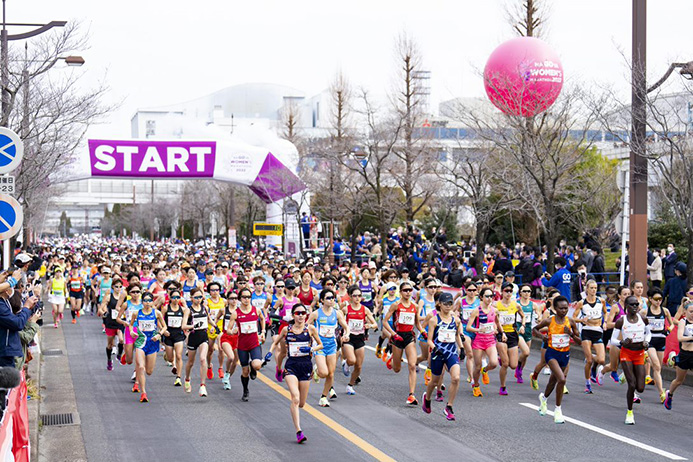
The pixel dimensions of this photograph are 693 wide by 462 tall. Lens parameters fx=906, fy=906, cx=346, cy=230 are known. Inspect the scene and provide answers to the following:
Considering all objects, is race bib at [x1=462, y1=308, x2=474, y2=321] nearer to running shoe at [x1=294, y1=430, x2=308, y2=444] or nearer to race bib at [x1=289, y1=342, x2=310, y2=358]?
race bib at [x1=289, y1=342, x2=310, y2=358]

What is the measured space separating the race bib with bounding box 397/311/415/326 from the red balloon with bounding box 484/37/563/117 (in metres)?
9.34

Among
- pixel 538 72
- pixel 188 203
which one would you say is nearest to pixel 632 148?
pixel 538 72

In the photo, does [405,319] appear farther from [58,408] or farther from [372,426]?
[58,408]

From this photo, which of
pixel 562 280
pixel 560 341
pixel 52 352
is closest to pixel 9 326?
pixel 560 341

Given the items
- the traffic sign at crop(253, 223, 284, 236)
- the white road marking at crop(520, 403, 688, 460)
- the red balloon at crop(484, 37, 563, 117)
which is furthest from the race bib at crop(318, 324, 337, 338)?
the traffic sign at crop(253, 223, 284, 236)

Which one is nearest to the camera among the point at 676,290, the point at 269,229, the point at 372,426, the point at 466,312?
the point at 372,426

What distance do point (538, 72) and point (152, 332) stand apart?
1194cm

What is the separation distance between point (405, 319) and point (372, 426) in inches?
108

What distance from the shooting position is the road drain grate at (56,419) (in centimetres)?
1096

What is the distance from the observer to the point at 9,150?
31.3 feet

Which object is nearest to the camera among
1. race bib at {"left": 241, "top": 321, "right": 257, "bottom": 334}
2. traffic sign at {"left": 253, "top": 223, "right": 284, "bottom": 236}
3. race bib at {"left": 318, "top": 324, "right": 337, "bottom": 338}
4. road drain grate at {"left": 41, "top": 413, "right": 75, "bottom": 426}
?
road drain grate at {"left": 41, "top": 413, "right": 75, "bottom": 426}

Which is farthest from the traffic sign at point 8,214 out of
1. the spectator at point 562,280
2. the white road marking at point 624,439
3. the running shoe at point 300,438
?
the spectator at point 562,280

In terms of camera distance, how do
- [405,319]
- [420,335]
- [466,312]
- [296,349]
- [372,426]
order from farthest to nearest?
1. [466,312]
2. [420,335]
3. [405,319]
4. [372,426]
5. [296,349]

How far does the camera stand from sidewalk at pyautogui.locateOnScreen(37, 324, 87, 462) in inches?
369
